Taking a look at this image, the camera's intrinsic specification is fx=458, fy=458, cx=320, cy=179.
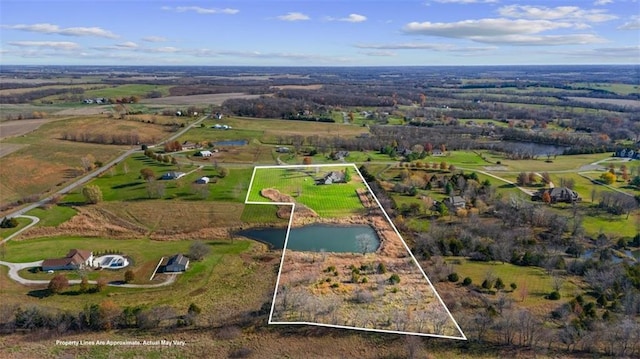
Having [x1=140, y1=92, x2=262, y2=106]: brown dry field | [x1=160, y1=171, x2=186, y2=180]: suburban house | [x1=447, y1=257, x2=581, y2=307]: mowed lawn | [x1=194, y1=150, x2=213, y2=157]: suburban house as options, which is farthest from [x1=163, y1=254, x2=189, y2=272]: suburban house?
[x1=140, y1=92, x2=262, y2=106]: brown dry field

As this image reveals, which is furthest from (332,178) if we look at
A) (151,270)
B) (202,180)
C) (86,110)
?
(86,110)

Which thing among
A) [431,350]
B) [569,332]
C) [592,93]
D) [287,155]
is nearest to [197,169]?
[287,155]

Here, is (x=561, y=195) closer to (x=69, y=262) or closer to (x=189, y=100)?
(x=69, y=262)

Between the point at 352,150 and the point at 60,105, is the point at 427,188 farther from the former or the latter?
the point at 60,105

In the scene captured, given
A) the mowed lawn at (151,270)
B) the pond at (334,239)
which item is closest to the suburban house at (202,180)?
the mowed lawn at (151,270)

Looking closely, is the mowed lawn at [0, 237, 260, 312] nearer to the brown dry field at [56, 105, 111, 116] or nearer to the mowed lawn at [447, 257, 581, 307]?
the mowed lawn at [447, 257, 581, 307]

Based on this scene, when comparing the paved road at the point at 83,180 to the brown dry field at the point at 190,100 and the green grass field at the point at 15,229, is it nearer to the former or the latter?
the green grass field at the point at 15,229
